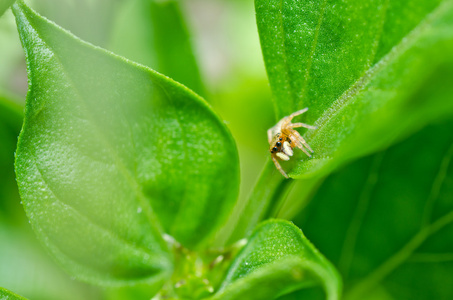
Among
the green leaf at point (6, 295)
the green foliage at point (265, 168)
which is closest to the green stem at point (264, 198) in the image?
the green foliage at point (265, 168)

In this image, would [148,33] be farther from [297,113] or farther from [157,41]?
[297,113]

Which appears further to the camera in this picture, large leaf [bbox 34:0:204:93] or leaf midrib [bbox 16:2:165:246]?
large leaf [bbox 34:0:204:93]

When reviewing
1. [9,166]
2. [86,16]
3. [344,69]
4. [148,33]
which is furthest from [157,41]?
[344,69]

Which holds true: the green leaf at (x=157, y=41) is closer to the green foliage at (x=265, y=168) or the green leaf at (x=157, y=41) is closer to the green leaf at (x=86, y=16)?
the green leaf at (x=86, y=16)

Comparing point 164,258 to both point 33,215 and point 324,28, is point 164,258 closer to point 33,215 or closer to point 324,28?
point 33,215

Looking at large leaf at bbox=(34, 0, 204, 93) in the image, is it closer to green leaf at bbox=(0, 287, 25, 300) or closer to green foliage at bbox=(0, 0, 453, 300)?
green foliage at bbox=(0, 0, 453, 300)

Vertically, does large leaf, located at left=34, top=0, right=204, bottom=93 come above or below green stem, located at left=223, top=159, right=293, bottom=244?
above

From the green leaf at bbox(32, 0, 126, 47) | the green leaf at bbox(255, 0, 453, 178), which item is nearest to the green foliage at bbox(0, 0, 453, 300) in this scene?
the green leaf at bbox(255, 0, 453, 178)
